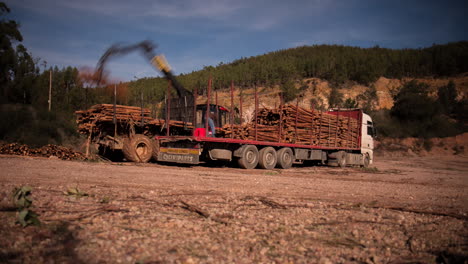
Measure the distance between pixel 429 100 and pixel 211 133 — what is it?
36393 mm

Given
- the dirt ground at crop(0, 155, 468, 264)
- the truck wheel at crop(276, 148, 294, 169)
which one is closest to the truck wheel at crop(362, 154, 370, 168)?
the truck wheel at crop(276, 148, 294, 169)

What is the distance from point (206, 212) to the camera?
3.68 metres

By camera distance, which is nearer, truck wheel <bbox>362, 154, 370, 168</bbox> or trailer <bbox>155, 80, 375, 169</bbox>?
trailer <bbox>155, 80, 375, 169</bbox>

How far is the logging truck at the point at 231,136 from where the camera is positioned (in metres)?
11.0

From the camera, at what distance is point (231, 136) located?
37.7 ft

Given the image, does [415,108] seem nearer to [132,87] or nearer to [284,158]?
[284,158]

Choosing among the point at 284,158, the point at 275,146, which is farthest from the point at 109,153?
the point at 284,158

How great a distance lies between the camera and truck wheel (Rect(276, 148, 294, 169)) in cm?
1311

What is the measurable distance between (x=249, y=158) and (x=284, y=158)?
81.6 inches

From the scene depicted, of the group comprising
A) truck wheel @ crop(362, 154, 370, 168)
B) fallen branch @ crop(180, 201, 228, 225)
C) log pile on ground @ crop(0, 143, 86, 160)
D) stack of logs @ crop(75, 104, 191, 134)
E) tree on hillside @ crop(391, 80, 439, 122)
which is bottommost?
truck wheel @ crop(362, 154, 370, 168)

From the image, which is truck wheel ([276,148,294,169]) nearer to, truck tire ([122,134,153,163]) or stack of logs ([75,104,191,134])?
stack of logs ([75,104,191,134])

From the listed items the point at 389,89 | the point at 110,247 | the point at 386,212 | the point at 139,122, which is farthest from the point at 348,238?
the point at 389,89

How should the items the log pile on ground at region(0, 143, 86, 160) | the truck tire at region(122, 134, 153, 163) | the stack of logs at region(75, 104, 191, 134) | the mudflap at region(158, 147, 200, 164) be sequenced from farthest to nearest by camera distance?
the log pile on ground at region(0, 143, 86, 160), the truck tire at region(122, 134, 153, 163), the stack of logs at region(75, 104, 191, 134), the mudflap at region(158, 147, 200, 164)

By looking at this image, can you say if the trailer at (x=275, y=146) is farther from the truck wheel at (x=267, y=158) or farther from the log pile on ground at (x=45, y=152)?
the log pile on ground at (x=45, y=152)
